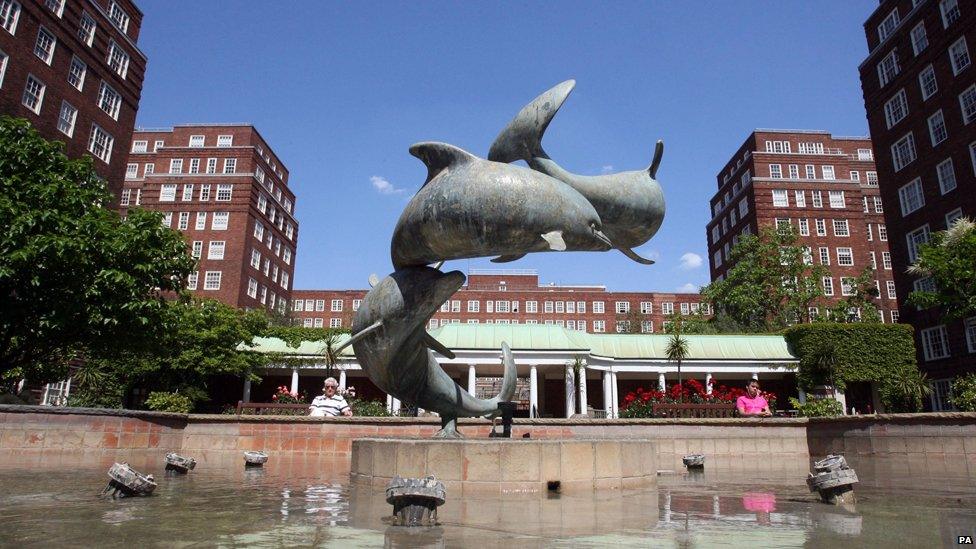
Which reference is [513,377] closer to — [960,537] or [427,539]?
[427,539]

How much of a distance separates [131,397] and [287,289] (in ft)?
130

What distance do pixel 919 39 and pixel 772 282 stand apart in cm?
2118

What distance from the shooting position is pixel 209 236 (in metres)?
64.6

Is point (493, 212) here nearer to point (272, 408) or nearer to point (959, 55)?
point (272, 408)

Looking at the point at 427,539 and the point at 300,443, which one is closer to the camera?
the point at 427,539

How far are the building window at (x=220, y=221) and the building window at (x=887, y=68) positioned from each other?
199 ft

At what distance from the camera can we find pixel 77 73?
35.7 m

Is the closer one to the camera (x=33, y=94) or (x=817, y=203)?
(x=33, y=94)

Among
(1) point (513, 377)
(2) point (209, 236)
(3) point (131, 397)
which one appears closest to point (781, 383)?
(1) point (513, 377)

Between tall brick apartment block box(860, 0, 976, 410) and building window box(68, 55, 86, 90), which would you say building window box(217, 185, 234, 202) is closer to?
building window box(68, 55, 86, 90)

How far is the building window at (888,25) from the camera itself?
44.2 meters

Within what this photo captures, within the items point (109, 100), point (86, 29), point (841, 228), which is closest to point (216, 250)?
point (109, 100)

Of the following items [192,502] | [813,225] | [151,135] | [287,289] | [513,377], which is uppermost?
[151,135]

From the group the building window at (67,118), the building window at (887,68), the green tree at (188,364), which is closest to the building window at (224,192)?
the green tree at (188,364)
